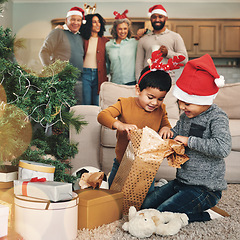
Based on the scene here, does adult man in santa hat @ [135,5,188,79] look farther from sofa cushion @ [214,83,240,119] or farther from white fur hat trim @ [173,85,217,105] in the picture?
white fur hat trim @ [173,85,217,105]

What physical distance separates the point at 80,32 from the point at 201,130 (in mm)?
2275

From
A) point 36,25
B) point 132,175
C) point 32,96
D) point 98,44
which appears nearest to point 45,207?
point 132,175

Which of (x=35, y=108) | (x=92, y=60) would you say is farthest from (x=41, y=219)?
(x=92, y=60)

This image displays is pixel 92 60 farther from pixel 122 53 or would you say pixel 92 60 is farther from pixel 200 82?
pixel 200 82

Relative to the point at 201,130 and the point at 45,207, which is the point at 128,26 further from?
the point at 45,207

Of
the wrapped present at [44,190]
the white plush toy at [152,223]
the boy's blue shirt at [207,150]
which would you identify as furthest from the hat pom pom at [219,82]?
the wrapped present at [44,190]

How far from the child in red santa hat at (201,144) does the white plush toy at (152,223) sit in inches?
4.5

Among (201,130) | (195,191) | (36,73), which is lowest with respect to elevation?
(195,191)

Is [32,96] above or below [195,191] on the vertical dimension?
above

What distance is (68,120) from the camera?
1479 millimetres

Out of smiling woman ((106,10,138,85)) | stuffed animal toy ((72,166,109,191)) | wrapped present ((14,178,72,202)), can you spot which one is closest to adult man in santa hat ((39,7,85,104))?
smiling woman ((106,10,138,85))

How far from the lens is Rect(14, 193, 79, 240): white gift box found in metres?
1.06

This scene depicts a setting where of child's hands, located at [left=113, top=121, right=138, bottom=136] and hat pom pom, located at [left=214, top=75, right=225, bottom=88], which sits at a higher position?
hat pom pom, located at [left=214, top=75, right=225, bottom=88]

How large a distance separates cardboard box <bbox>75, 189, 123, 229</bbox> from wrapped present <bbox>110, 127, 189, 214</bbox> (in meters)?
0.07
